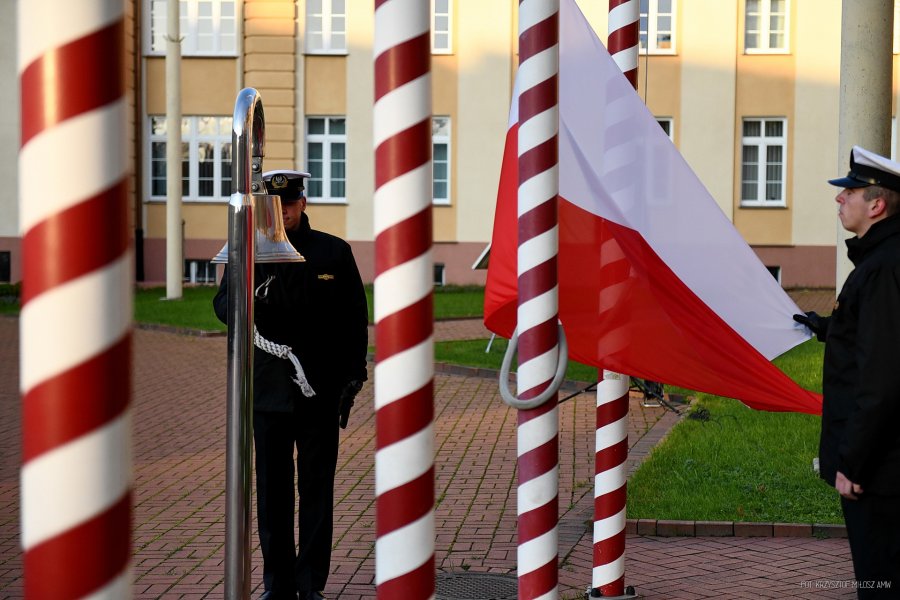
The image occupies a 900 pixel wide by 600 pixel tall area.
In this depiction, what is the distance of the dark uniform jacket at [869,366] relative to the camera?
4156 millimetres

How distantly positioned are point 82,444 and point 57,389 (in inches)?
4.0

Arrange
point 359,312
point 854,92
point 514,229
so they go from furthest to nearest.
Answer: point 854,92
point 359,312
point 514,229

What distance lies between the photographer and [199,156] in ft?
103

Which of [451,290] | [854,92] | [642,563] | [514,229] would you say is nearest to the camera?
[514,229]

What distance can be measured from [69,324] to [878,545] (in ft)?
10.6

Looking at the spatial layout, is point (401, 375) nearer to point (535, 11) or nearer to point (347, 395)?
point (535, 11)

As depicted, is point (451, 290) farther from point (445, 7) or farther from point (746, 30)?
point (746, 30)

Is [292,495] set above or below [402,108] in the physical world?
below

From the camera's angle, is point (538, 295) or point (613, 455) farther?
point (613, 455)

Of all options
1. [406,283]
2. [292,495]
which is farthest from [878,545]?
[292,495]

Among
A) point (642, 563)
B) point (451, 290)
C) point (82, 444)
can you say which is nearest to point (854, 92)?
point (642, 563)

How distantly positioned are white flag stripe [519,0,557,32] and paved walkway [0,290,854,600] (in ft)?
10.1

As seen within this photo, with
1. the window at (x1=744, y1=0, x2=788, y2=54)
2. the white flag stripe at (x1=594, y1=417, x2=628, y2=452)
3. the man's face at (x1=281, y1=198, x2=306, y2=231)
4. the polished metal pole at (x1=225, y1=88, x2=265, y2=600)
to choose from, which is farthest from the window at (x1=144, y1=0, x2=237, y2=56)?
the polished metal pole at (x1=225, y1=88, x2=265, y2=600)

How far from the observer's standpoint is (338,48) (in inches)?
1211
